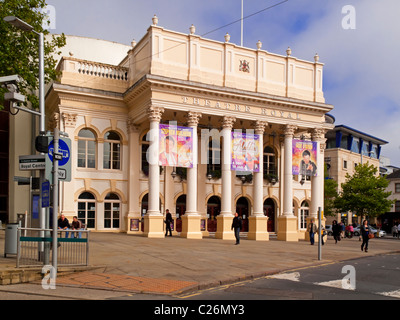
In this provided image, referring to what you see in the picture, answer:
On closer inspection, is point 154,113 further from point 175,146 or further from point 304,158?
point 304,158

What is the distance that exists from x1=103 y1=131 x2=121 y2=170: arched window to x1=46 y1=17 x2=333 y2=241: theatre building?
7 centimetres

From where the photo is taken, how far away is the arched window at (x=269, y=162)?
1436 inches

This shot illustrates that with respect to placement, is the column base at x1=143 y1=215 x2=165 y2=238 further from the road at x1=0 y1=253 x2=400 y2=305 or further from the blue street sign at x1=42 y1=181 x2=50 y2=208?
the blue street sign at x1=42 y1=181 x2=50 y2=208

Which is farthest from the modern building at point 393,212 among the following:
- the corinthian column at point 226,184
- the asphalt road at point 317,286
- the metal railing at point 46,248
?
the metal railing at point 46,248

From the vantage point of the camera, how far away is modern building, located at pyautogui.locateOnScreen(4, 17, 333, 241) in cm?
2831

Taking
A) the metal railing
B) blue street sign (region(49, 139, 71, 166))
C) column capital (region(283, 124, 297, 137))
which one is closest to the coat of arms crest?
column capital (region(283, 124, 297, 137))

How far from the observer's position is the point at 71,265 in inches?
489

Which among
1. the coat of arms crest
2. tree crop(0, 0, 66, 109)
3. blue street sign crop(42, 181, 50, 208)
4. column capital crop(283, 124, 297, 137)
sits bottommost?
blue street sign crop(42, 181, 50, 208)

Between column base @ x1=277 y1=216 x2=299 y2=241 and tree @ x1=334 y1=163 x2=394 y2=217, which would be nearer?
column base @ x1=277 y1=216 x2=299 y2=241

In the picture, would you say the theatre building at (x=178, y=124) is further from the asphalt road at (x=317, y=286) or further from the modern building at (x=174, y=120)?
the asphalt road at (x=317, y=286)

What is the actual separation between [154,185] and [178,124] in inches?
229

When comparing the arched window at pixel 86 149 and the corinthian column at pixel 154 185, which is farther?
the arched window at pixel 86 149

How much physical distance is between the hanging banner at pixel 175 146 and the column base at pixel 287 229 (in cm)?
820

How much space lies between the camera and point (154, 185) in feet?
90.7
